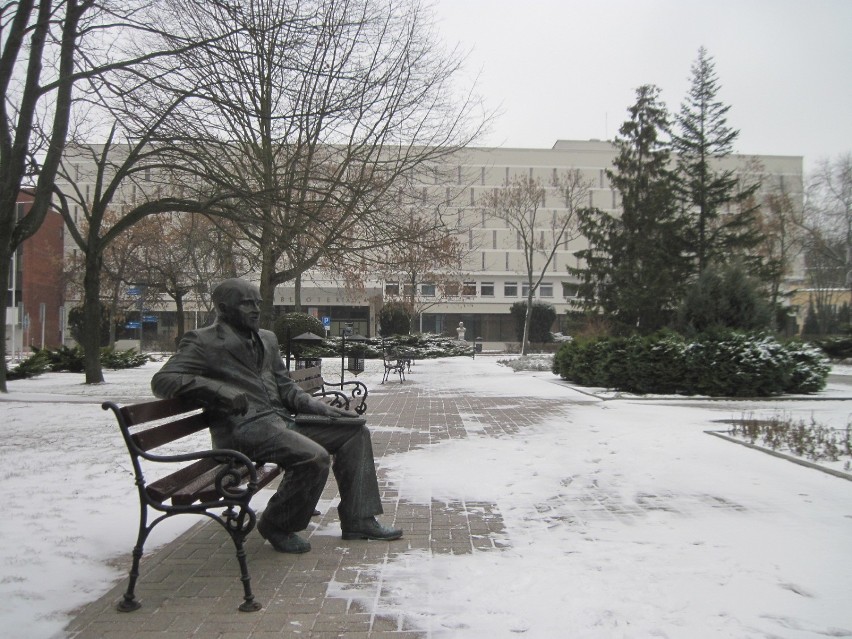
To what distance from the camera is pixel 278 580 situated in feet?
13.3

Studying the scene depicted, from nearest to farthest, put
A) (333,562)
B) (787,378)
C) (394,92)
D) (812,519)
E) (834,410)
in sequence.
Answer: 1. (333,562)
2. (812,519)
3. (834,410)
4. (787,378)
5. (394,92)

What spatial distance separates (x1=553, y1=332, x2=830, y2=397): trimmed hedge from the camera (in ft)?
47.6

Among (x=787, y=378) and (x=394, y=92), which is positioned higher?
(x=394, y=92)

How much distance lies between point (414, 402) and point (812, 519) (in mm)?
10125

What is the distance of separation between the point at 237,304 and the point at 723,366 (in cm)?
1242

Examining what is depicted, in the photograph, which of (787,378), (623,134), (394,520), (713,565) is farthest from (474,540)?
(623,134)

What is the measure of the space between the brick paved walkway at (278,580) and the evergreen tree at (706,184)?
27.1 meters

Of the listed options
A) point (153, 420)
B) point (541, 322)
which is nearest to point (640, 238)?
point (541, 322)

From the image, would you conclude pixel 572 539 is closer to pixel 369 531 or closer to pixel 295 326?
pixel 369 531

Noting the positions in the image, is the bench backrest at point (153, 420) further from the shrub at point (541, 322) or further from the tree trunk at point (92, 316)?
the shrub at point (541, 322)

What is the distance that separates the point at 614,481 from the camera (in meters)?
6.66

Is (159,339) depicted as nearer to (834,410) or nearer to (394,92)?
(394,92)

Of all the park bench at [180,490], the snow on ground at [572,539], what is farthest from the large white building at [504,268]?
the park bench at [180,490]

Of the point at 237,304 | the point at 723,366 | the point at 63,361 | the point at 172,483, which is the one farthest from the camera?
the point at 63,361
